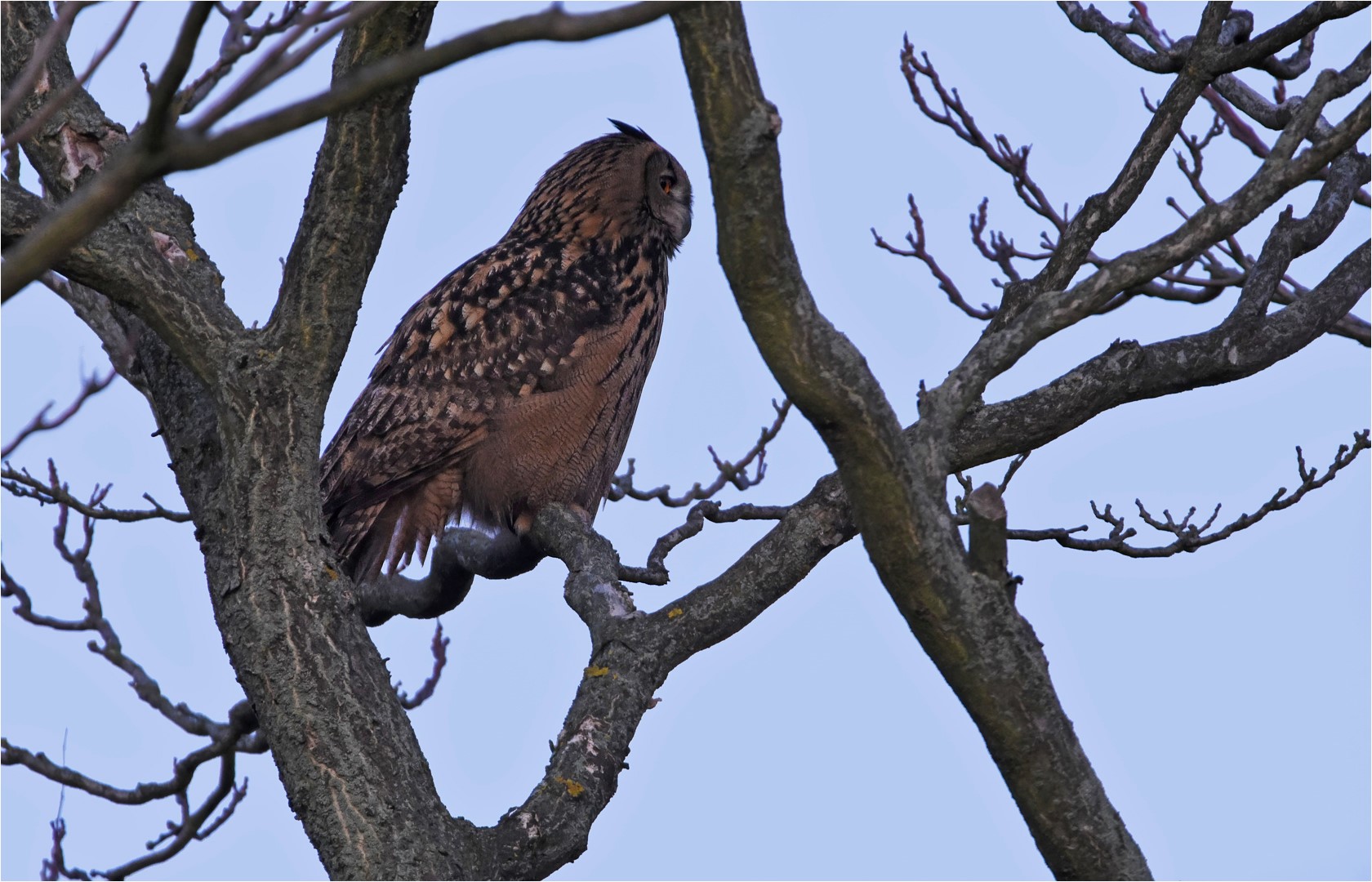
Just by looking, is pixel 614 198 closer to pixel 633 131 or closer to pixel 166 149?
pixel 633 131

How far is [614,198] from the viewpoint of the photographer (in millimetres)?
5332

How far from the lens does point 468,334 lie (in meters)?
4.90

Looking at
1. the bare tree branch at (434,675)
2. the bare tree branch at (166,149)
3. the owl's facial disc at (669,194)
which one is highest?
the owl's facial disc at (669,194)

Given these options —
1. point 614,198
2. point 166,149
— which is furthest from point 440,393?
point 166,149

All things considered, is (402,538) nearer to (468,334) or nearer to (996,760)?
(468,334)

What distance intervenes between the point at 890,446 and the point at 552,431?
2.63 metres

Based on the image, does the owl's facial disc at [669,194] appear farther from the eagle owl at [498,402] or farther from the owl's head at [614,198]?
the eagle owl at [498,402]

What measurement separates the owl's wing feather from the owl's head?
0.97 ft

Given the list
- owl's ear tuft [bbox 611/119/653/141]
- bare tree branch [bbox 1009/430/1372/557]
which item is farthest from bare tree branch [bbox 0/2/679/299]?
owl's ear tuft [bbox 611/119/653/141]

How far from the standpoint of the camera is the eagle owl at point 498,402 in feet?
15.4

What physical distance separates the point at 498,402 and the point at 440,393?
0.20 meters

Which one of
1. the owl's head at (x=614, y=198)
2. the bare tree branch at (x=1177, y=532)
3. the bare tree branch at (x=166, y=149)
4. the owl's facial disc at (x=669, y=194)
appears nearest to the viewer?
the bare tree branch at (x=166, y=149)

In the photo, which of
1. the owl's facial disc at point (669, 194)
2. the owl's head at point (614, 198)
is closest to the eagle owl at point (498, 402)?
the owl's head at point (614, 198)

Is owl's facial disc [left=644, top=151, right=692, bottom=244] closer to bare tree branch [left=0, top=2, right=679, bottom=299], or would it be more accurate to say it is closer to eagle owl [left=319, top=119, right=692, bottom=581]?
eagle owl [left=319, top=119, right=692, bottom=581]
